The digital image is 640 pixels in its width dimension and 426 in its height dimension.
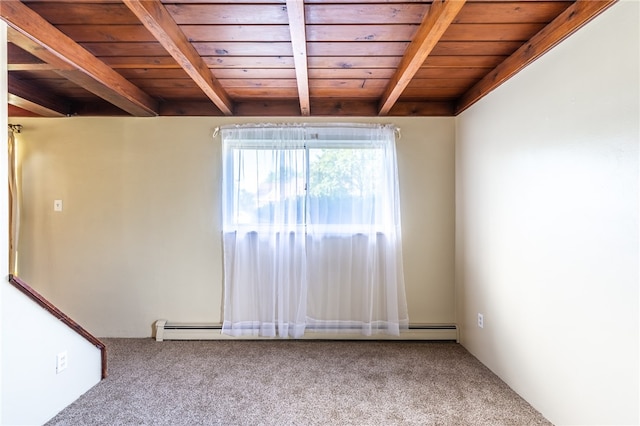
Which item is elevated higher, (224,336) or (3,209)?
(3,209)

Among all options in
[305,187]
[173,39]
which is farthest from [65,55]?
[305,187]

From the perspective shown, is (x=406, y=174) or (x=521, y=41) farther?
(x=406, y=174)

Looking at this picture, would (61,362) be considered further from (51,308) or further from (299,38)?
(299,38)

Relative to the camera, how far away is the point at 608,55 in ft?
4.72

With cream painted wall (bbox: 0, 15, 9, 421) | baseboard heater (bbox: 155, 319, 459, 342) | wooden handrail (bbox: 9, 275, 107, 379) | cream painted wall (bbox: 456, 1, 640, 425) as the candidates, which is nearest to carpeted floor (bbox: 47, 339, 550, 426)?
baseboard heater (bbox: 155, 319, 459, 342)

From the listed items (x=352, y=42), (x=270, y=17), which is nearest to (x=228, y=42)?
(x=270, y=17)

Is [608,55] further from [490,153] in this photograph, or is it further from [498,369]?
[498,369]

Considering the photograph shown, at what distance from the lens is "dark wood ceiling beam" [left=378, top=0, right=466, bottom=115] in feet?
4.71

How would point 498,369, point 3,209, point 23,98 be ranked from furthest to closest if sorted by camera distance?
1. point 23,98
2. point 498,369
3. point 3,209

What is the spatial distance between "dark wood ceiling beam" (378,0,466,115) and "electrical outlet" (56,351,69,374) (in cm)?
273

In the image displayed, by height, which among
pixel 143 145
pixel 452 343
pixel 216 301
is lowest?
pixel 452 343

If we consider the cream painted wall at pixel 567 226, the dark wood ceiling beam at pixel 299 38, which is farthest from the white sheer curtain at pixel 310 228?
the cream painted wall at pixel 567 226

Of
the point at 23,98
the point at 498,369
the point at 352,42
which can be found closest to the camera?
the point at 352,42

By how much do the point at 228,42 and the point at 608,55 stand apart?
1944 mm
